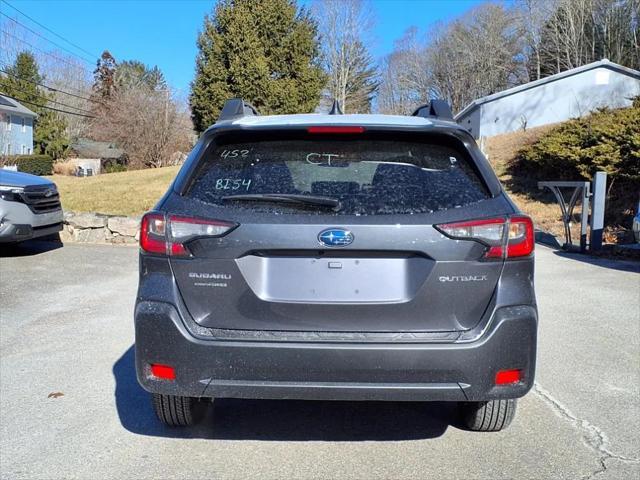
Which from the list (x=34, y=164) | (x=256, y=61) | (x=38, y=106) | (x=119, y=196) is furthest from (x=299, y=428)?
(x=38, y=106)

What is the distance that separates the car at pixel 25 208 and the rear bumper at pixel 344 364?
23.2 ft

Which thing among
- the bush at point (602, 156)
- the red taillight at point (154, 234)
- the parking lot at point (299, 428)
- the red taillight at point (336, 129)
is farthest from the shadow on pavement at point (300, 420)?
the bush at point (602, 156)

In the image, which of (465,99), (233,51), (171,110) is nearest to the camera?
(233,51)

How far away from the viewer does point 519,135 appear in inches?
1085

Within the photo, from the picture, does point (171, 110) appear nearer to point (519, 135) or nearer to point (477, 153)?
point (519, 135)

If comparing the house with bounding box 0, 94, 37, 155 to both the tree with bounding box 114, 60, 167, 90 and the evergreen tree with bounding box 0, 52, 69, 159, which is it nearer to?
the evergreen tree with bounding box 0, 52, 69, 159

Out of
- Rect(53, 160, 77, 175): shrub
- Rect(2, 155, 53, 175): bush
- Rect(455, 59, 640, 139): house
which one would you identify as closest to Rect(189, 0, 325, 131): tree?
Rect(455, 59, 640, 139): house

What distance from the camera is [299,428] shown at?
3672 millimetres

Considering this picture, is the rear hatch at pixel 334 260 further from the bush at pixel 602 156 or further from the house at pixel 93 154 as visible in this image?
the house at pixel 93 154

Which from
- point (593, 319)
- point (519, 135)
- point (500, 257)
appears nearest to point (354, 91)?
point (519, 135)

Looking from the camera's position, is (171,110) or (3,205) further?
(171,110)

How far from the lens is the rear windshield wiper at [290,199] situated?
2.82 metres

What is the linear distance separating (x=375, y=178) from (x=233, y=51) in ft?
82.5

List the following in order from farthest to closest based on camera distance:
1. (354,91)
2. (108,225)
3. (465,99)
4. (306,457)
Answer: (465,99), (354,91), (108,225), (306,457)
